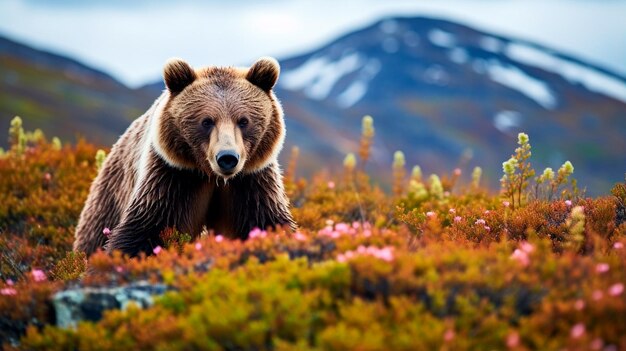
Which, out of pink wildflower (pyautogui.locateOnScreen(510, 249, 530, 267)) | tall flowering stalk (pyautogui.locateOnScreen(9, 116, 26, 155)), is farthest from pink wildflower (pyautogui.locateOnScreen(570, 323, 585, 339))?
tall flowering stalk (pyautogui.locateOnScreen(9, 116, 26, 155))

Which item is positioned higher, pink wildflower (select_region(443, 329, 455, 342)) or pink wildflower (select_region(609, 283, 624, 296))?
pink wildflower (select_region(609, 283, 624, 296))

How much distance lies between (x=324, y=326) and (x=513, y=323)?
1034mm

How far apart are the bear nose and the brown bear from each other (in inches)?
6.5

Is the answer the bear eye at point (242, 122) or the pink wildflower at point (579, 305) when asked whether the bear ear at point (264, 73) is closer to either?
the bear eye at point (242, 122)

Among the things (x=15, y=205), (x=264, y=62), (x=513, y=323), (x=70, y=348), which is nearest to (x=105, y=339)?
(x=70, y=348)

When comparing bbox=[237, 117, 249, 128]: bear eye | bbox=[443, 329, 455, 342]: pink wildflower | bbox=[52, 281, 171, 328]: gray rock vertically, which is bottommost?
bbox=[52, 281, 171, 328]: gray rock

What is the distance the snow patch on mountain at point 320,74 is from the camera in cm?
8312

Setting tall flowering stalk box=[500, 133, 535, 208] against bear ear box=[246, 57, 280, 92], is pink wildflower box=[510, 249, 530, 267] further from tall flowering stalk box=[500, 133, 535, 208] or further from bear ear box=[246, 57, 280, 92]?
bear ear box=[246, 57, 280, 92]

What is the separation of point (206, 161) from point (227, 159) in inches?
21.3

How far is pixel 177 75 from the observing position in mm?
6277

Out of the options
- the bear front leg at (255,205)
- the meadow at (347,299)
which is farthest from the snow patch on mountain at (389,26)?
the meadow at (347,299)

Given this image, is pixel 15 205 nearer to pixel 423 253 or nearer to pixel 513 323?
pixel 423 253

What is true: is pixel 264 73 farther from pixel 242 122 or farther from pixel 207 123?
pixel 207 123

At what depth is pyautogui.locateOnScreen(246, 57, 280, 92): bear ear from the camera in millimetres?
6504
